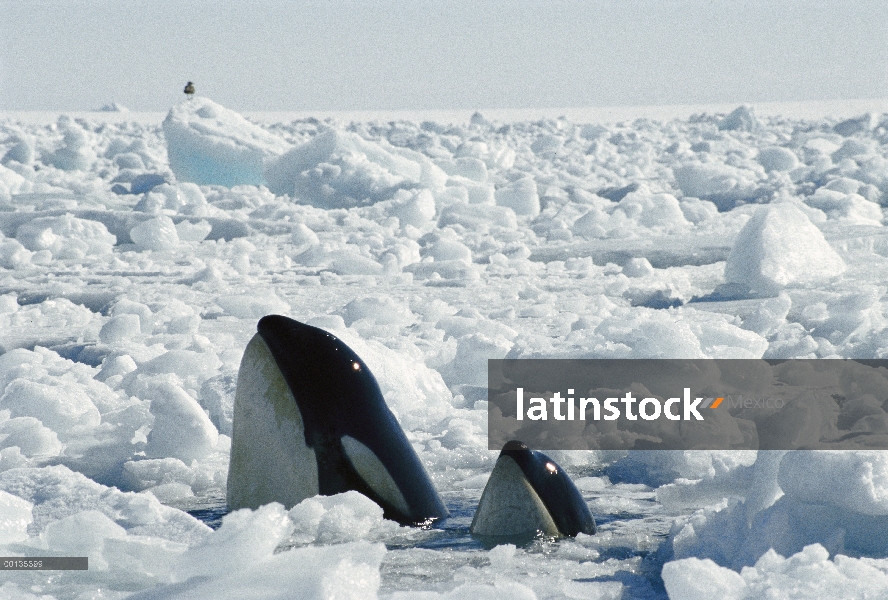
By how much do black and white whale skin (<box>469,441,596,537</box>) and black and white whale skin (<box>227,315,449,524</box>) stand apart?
1.03 ft

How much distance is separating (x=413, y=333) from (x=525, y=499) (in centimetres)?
413

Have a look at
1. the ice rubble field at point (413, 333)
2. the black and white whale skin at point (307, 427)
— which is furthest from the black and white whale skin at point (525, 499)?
the black and white whale skin at point (307, 427)

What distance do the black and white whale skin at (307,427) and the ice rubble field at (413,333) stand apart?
0.13 metres

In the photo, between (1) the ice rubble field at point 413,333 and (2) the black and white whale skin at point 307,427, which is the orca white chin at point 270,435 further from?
(1) the ice rubble field at point 413,333

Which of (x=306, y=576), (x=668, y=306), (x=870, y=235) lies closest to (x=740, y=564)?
(x=306, y=576)

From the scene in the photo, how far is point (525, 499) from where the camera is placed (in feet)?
11.0

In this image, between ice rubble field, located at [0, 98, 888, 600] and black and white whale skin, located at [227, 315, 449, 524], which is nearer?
ice rubble field, located at [0, 98, 888, 600]

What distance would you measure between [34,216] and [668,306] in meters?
7.74

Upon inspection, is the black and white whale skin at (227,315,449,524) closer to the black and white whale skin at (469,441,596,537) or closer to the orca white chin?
the orca white chin

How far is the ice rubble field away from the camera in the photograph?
120 inches

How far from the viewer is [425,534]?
3.48 m

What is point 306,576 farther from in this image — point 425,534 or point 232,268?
point 232,268

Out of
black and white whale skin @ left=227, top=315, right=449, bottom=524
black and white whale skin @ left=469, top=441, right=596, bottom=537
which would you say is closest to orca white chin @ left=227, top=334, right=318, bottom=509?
black and white whale skin @ left=227, top=315, right=449, bottom=524

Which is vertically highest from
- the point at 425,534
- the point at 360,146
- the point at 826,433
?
the point at 360,146
